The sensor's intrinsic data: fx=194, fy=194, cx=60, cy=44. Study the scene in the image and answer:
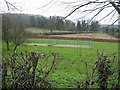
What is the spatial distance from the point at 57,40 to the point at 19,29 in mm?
643

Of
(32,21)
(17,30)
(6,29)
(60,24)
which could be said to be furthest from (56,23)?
(6,29)

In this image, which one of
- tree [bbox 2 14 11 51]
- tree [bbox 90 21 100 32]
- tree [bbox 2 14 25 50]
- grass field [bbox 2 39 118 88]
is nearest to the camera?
grass field [bbox 2 39 118 88]

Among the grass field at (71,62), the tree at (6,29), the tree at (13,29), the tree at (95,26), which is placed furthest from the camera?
the tree at (95,26)

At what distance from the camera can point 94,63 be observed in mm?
2732

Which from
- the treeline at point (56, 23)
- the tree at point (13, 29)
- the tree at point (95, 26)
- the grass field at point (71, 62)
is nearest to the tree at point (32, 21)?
the treeline at point (56, 23)

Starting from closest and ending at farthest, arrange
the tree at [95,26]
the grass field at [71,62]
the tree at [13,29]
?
the grass field at [71,62], the tree at [13,29], the tree at [95,26]

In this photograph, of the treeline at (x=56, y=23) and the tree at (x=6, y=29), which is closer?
the treeline at (x=56, y=23)

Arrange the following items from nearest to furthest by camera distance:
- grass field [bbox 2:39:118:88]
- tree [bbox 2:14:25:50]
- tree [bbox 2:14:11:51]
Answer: grass field [bbox 2:39:118:88] < tree [bbox 2:14:25:50] < tree [bbox 2:14:11:51]

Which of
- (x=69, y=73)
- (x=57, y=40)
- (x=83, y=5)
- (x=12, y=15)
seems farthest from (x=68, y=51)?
(x=12, y=15)

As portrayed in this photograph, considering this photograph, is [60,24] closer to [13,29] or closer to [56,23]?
[56,23]

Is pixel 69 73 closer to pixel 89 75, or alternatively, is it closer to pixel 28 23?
pixel 89 75

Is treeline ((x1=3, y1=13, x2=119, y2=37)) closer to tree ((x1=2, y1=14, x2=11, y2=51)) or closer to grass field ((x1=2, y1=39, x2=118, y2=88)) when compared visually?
tree ((x1=2, y1=14, x2=11, y2=51))

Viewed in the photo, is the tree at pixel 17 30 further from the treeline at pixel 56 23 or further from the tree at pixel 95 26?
the tree at pixel 95 26

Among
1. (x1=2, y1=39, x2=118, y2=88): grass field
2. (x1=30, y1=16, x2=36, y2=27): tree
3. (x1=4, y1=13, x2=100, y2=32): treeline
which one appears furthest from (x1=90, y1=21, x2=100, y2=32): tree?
(x1=30, y1=16, x2=36, y2=27): tree
